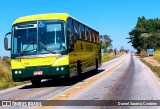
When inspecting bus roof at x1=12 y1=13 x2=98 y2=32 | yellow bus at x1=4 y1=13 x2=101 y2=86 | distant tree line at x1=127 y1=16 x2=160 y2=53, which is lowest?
yellow bus at x1=4 y1=13 x2=101 y2=86

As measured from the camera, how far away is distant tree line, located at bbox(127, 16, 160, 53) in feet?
401

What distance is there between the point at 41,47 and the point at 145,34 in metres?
116

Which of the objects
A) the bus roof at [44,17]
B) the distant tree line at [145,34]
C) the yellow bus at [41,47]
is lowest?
the yellow bus at [41,47]

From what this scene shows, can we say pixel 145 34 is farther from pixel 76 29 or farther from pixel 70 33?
pixel 70 33

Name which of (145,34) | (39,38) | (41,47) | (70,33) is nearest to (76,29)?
(70,33)

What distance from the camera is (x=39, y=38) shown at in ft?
56.4

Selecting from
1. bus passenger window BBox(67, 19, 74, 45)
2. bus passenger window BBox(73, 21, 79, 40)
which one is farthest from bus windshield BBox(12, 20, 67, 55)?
bus passenger window BBox(73, 21, 79, 40)

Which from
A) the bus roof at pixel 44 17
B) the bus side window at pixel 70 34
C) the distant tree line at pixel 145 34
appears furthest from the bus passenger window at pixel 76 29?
the distant tree line at pixel 145 34

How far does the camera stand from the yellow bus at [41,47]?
1702 cm

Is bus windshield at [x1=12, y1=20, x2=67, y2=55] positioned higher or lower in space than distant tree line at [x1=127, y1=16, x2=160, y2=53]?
lower

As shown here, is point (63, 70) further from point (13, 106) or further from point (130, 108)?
point (130, 108)

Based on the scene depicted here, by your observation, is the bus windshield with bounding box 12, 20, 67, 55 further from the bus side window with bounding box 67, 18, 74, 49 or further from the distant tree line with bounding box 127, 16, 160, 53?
the distant tree line with bounding box 127, 16, 160, 53

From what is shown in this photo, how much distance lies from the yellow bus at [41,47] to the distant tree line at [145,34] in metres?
102

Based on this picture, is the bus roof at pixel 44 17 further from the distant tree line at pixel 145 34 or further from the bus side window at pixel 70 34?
the distant tree line at pixel 145 34
